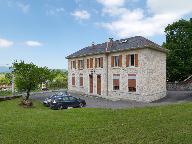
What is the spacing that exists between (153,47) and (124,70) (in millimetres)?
4804

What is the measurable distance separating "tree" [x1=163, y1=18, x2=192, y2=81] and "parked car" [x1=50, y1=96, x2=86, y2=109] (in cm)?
2635

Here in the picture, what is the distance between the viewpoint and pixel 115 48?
139 ft

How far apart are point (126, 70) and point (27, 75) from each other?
1287 centimetres

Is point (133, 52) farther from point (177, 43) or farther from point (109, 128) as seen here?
point (109, 128)

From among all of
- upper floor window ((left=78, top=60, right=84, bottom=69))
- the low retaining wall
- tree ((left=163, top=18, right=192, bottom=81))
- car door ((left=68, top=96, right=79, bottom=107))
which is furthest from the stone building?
tree ((left=163, top=18, right=192, bottom=81))

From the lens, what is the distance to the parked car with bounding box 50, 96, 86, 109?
3127 centimetres

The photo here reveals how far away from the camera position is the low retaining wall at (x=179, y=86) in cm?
5053

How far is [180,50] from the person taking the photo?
176 ft

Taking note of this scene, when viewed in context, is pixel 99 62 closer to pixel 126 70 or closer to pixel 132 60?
pixel 126 70

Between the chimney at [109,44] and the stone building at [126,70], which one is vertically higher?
the chimney at [109,44]

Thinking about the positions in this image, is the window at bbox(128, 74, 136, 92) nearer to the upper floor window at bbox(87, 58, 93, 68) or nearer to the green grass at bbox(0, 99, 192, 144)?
the upper floor window at bbox(87, 58, 93, 68)

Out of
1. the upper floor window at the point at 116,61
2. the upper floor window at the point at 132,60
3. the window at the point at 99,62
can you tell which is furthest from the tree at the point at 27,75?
the upper floor window at the point at 132,60

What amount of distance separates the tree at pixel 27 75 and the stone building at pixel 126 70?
8.17 metres

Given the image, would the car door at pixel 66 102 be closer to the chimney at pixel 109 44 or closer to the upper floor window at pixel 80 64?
the chimney at pixel 109 44
